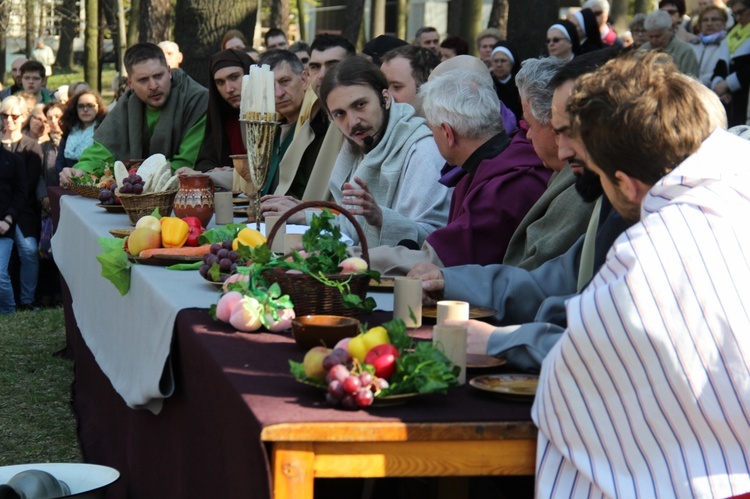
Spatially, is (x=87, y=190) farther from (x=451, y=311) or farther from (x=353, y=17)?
(x=353, y=17)

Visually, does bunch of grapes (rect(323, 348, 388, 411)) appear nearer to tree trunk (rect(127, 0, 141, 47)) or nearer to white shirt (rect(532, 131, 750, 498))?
white shirt (rect(532, 131, 750, 498))

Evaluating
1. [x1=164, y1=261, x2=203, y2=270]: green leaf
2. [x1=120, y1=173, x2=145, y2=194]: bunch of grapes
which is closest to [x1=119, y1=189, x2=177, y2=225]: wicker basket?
[x1=120, y1=173, x2=145, y2=194]: bunch of grapes

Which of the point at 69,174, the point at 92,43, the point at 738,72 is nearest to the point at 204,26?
the point at 69,174

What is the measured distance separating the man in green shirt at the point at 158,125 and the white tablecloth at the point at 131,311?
221 centimetres

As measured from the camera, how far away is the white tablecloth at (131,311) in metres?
3.02

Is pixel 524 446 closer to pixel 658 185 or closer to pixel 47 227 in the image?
pixel 658 185

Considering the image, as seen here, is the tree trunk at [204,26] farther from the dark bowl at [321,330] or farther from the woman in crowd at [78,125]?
the dark bowl at [321,330]

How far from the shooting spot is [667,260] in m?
1.93

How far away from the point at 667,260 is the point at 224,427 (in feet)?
3.27

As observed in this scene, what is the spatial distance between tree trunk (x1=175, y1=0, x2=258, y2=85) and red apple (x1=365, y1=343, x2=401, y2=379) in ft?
26.1

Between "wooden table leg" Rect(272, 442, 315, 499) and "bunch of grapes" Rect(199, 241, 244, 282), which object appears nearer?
"wooden table leg" Rect(272, 442, 315, 499)

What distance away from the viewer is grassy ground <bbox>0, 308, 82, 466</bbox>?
504 centimetres

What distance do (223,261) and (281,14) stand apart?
13.3 metres

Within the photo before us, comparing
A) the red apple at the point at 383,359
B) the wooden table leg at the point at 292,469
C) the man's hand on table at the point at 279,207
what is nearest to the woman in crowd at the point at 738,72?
the man's hand on table at the point at 279,207
